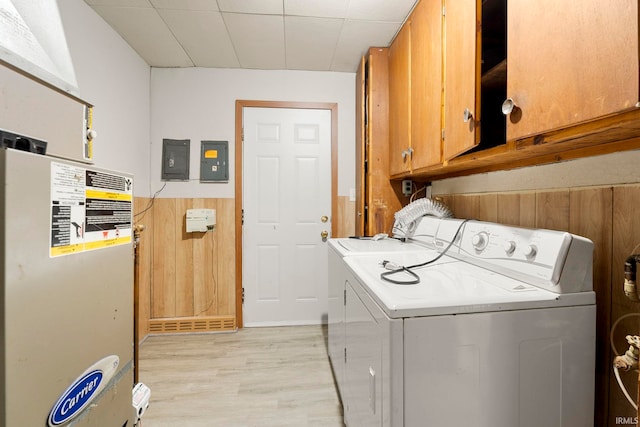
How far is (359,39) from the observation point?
2125 millimetres

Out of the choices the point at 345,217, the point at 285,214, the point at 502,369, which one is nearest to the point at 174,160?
the point at 285,214

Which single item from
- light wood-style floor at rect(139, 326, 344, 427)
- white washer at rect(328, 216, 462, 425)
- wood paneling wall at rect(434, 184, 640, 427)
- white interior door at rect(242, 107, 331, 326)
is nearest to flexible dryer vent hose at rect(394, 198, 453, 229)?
white washer at rect(328, 216, 462, 425)

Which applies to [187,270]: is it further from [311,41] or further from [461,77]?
[461,77]

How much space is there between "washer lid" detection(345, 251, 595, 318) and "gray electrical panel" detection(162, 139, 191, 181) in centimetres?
216

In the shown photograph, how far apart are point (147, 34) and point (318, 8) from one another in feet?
4.31

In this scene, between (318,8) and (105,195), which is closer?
(105,195)

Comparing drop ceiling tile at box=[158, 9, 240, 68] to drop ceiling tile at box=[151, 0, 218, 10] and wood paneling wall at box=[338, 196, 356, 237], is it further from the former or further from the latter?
wood paneling wall at box=[338, 196, 356, 237]

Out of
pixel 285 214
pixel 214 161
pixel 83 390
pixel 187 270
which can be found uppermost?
pixel 214 161

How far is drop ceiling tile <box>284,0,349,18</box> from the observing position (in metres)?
1.74

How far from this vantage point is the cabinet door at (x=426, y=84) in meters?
1.38

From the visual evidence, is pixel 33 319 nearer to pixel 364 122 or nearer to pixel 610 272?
pixel 610 272

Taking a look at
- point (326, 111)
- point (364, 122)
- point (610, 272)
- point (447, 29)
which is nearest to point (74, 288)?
point (610, 272)

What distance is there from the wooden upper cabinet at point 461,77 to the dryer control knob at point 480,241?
369 millimetres

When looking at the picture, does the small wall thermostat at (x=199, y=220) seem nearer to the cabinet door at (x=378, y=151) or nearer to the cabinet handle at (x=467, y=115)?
the cabinet door at (x=378, y=151)
